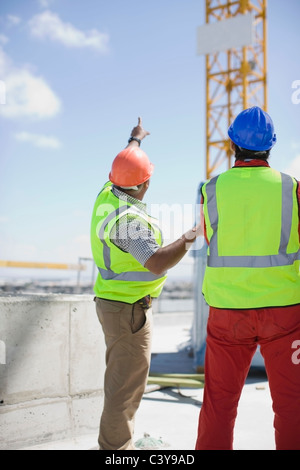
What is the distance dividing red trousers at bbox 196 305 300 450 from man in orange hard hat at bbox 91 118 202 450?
0.47 meters

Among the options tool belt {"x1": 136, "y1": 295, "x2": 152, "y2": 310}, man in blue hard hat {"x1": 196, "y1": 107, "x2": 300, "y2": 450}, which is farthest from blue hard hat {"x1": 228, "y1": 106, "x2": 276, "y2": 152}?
tool belt {"x1": 136, "y1": 295, "x2": 152, "y2": 310}

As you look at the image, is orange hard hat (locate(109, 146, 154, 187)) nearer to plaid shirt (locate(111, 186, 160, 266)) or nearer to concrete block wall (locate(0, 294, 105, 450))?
plaid shirt (locate(111, 186, 160, 266))

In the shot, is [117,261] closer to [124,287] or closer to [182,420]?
[124,287]

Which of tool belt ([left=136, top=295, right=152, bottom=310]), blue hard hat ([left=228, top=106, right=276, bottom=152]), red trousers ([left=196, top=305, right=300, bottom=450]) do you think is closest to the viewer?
red trousers ([left=196, top=305, right=300, bottom=450])

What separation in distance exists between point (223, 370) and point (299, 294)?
48cm

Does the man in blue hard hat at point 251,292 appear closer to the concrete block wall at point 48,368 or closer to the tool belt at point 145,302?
the tool belt at point 145,302

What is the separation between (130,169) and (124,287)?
644mm

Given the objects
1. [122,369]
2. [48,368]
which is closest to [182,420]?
[48,368]

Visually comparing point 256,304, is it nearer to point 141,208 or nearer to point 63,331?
point 141,208

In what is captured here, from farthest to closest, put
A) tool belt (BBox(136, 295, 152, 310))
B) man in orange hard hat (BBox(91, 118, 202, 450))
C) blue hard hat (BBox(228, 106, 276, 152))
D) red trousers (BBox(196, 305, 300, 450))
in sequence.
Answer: tool belt (BBox(136, 295, 152, 310)), man in orange hard hat (BBox(91, 118, 202, 450)), blue hard hat (BBox(228, 106, 276, 152)), red trousers (BBox(196, 305, 300, 450))

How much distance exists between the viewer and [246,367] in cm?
209

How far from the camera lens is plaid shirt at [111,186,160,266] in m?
2.27

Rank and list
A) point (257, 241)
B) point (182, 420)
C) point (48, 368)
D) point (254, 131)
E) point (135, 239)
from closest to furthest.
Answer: point (257, 241) < point (254, 131) < point (135, 239) < point (48, 368) < point (182, 420)

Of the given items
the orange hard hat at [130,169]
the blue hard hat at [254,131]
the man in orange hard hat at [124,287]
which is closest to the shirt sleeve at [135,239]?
the man in orange hard hat at [124,287]
